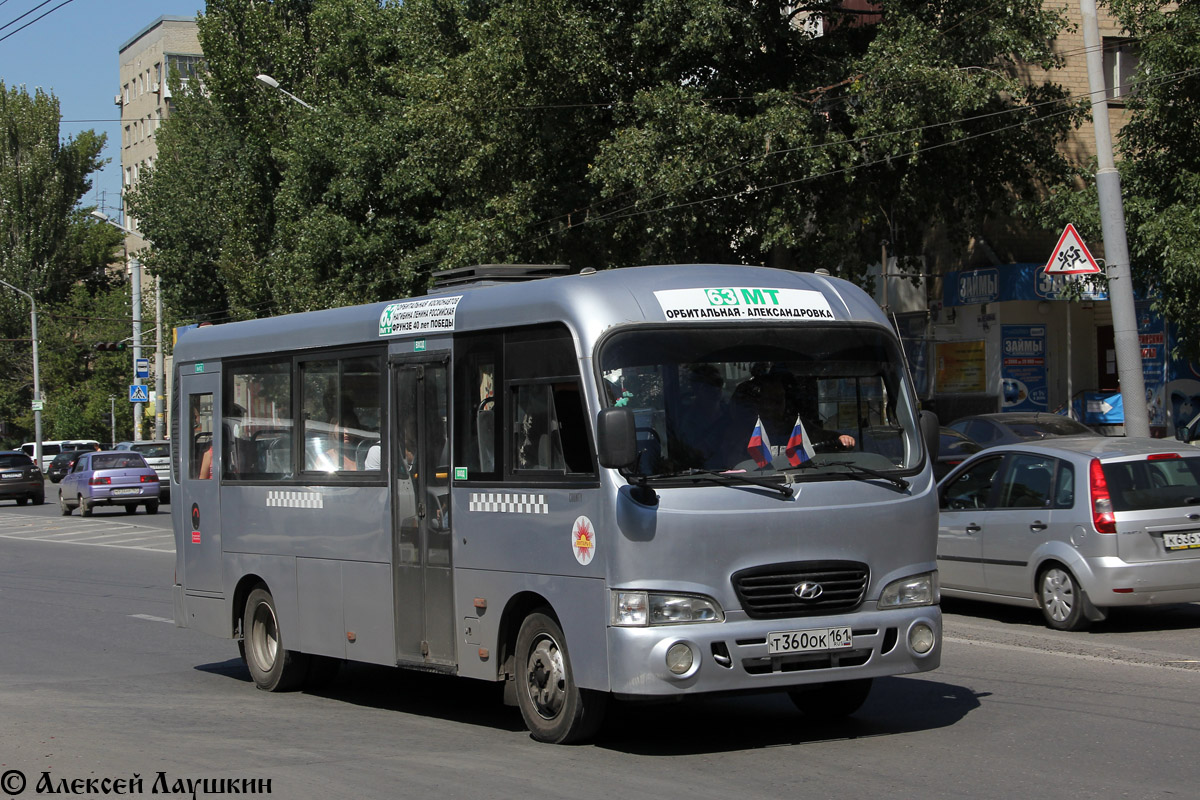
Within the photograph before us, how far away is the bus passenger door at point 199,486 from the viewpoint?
1124cm

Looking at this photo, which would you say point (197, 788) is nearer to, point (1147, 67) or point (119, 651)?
point (119, 651)

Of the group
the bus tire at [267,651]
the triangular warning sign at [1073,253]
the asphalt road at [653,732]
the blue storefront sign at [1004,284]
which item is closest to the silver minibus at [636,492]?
the asphalt road at [653,732]

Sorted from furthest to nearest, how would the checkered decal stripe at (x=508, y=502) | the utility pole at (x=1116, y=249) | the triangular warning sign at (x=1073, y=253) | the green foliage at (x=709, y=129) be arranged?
the green foliage at (x=709, y=129) → the utility pole at (x=1116, y=249) → the triangular warning sign at (x=1073, y=253) → the checkered decal stripe at (x=508, y=502)

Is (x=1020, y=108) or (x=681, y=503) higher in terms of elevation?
(x=1020, y=108)

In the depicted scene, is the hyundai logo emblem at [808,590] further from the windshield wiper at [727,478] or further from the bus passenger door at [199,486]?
the bus passenger door at [199,486]

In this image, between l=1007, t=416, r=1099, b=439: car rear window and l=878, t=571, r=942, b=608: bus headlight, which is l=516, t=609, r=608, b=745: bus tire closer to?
l=878, t=571, r=942, b=608: bus headlight

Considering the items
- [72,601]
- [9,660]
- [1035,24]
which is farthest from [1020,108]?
[9,660]

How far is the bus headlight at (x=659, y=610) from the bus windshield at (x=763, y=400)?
63 centimetres

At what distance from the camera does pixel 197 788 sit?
684 cm

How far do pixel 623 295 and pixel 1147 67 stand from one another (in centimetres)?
1521

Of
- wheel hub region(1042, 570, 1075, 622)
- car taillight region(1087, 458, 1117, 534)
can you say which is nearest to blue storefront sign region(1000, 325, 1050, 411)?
wheel hub region(1042, 570, 1075, 622)

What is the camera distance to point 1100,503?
11.4m

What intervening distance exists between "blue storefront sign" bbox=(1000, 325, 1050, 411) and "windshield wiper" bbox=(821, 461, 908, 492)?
871 inches

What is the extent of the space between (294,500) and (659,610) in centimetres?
387
